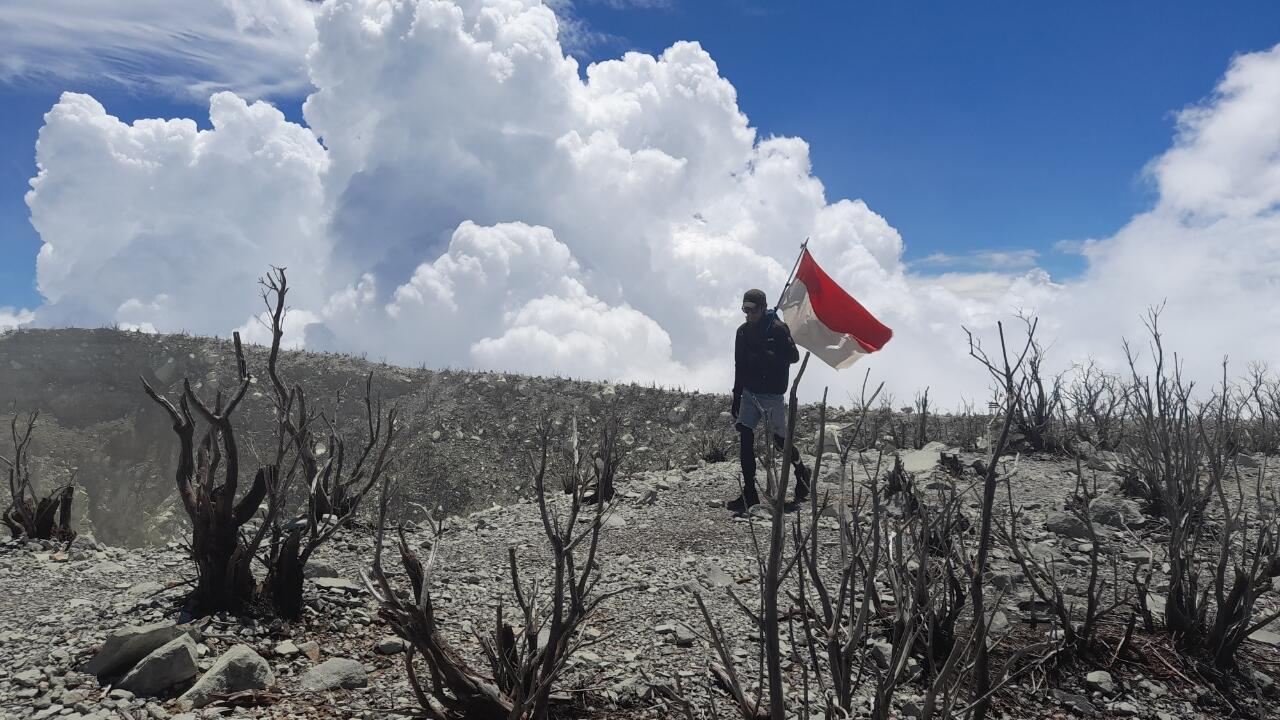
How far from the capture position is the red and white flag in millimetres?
6887

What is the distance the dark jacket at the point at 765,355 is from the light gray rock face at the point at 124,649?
16.2 ft

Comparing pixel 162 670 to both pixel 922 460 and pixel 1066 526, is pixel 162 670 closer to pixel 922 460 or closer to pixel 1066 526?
pixel 1066 526

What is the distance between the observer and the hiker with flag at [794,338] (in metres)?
6.90

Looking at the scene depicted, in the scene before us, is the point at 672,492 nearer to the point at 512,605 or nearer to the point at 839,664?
the point at 512,605

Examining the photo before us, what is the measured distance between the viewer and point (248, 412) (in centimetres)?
1756

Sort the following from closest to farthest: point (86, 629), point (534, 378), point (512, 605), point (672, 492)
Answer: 1. point (86, 629)
2. point (512, 605)
3. point (672, 492)
4. point (534, 378)

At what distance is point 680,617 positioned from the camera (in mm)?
4520

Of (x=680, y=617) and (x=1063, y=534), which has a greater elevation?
(x=1063, y=534)

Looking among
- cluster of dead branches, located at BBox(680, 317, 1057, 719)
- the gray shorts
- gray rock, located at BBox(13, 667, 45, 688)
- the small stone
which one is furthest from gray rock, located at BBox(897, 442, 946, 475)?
gray rock, located at BBox(13, 667, 45, 688)

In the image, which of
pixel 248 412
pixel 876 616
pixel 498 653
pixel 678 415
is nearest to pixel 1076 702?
pixel 876 616

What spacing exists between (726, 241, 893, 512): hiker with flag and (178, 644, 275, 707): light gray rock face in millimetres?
4346

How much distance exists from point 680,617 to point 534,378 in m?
13.1

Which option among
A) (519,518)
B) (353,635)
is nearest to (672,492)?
(519,518)

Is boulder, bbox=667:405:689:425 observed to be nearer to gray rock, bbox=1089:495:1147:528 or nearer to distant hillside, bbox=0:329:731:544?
distant hillside, bbox=0:329:731:544
